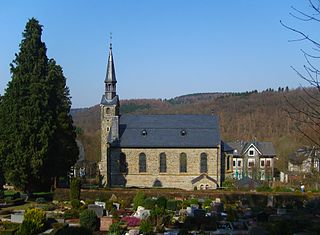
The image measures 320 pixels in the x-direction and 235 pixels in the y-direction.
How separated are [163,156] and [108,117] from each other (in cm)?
720

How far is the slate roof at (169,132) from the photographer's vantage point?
50438 mm

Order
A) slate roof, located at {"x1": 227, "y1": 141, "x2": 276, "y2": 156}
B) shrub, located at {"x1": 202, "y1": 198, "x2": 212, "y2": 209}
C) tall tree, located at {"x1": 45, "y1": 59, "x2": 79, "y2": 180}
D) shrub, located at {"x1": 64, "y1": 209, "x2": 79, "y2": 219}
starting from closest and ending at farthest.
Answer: shrub, located at {"x1": 64, "y1": 209, "x2": 79, "y2": 219} → shrub, located at {"x1": 202, "y1": 198, "x2": 212, "y2": 209} → tall tree, located at {"x1": 45, "y1": 59, "x2": 79, "y2": 180} → slate roof, located at {"x1": 227, "y1": 141, "x2": 276, "y2": 156}

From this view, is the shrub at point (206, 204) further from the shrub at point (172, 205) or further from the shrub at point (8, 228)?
the shrub at point (8, 228)

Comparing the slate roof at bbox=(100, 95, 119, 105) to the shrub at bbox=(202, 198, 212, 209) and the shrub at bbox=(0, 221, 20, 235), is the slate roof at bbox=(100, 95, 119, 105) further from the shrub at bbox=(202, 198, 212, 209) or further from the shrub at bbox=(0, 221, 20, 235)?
the shrub at bbox=(0, 221, 20, 235)

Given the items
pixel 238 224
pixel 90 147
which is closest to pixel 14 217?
pixel 238 224

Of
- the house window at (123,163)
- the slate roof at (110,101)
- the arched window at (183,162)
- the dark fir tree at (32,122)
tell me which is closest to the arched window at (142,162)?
the house window at (123,163)

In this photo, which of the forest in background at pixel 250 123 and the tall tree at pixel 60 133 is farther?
the forest in background at pixel 250 123

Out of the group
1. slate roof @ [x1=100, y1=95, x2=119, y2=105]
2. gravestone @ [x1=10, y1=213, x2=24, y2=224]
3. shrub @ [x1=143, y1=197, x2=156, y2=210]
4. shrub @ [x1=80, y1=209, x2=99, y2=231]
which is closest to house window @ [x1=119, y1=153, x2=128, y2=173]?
slate roof @ [x1=100, y1=95, x2=119, y2=105]

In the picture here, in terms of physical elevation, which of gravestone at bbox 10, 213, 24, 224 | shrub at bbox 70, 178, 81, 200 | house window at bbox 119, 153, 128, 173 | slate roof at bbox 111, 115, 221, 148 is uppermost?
slate roof at bbox 111, 115, 221, 148

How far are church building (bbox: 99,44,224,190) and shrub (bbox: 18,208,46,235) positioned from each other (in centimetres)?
2682

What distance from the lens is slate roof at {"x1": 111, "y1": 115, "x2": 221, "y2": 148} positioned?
5044 cm

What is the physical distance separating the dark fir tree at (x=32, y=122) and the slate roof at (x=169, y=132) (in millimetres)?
10972

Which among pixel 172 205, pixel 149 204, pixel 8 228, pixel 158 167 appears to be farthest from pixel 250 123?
pixel 8 228

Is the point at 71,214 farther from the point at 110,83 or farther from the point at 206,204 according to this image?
the point at 110,83
